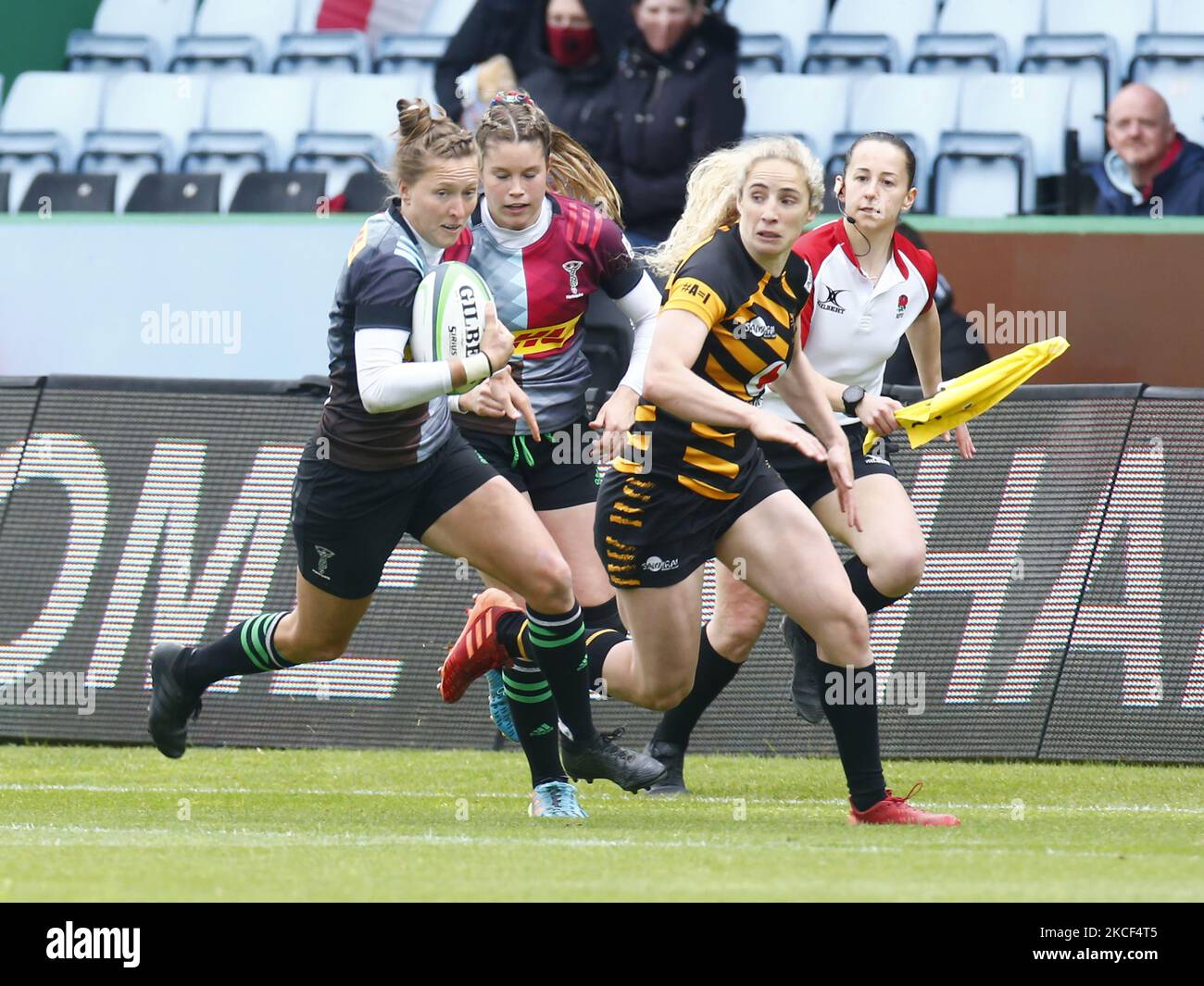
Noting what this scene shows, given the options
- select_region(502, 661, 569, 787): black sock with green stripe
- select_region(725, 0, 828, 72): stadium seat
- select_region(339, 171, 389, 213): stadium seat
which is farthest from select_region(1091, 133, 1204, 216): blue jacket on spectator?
select_region(502, 661, 569, 787): black sock with green stripe

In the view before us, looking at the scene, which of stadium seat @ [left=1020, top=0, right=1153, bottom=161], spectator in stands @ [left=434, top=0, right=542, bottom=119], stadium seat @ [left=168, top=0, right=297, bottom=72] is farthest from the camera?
stadium seat @ [left=168, top=0, right=297, bottom=72]

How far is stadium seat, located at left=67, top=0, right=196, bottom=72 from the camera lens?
17.9 meters

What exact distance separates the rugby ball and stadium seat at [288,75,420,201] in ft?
26.0

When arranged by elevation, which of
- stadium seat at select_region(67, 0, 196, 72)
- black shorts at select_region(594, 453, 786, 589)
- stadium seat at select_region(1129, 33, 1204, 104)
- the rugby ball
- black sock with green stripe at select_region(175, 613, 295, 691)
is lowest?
black sock with green stripe at select_region(175, 613, 295, 691)

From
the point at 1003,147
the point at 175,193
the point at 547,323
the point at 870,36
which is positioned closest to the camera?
the point at 547,323

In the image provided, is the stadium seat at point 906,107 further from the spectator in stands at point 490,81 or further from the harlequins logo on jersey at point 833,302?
the harlequins logo on jersey at point 833,302

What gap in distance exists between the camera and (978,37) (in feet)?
49.0

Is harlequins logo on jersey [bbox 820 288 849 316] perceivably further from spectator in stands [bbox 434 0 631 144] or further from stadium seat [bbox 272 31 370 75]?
stadium seat [bbox 272 31 370 75]

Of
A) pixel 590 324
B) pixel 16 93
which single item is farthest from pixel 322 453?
pixel 16 93

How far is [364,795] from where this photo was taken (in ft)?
27.3

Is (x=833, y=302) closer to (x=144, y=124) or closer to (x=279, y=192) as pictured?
(x=279, y=192)

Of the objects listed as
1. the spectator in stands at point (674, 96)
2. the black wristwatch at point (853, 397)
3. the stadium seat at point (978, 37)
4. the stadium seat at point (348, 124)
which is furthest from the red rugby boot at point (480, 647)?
the stadium seat at point (978, 37)

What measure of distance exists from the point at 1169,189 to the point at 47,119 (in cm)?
895

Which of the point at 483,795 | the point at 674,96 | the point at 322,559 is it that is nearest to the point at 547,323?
the point at 322,559
